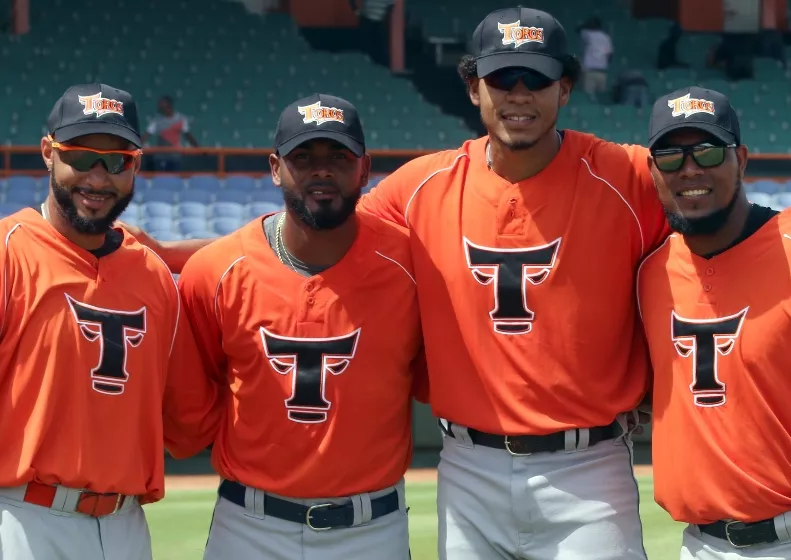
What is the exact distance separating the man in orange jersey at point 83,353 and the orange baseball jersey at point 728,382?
5.39ft

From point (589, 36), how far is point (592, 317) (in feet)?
45.6

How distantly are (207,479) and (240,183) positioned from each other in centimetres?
590

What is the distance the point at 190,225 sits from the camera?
11.6 metres

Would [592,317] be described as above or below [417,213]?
below

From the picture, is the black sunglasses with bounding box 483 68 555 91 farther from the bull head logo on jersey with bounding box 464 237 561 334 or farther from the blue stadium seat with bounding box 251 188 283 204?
the blue stadium seat with bounding box 251 188 283 204

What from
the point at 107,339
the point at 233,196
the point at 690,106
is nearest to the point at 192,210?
the point at 233,196

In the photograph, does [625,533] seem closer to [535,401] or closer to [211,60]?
[535,401]

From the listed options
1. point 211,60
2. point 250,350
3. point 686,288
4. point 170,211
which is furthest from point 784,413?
point 211,60

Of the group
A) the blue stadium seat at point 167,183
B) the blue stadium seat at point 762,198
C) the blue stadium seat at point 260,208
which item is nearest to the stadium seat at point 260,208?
the blue stadium seat at point 260,208

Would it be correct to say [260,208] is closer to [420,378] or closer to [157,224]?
[157,224]

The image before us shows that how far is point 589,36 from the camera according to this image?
661 inches

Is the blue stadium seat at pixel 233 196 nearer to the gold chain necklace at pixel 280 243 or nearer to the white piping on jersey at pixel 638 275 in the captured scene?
the gold chain necklace at pixel 280 243

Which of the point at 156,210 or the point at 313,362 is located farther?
the point at 156,210

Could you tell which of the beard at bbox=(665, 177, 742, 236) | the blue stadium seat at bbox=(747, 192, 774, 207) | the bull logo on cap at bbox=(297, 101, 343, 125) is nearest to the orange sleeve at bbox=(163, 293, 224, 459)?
the bull logo on cap at bbox=(297, 101, 343, 125)
